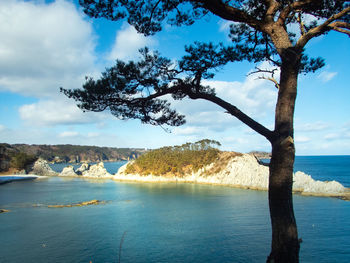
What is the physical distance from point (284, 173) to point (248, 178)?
142 feet

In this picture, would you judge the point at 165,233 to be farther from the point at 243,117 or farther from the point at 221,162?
the point at 221,162

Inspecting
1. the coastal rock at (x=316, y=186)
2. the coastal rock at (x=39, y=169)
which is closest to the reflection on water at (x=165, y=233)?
the coastal rock at (x=316, y=186)

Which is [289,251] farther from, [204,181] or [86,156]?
[86,156]

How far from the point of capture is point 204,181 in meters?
52.8

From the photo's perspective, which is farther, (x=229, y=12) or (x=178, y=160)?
(x=178, y=160)

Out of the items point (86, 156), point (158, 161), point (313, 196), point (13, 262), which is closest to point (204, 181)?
point (158, 161)

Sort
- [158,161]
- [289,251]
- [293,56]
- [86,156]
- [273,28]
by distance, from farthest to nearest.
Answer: [86,156] < [158,161] < [273,28] < [293,56] < [289,251]

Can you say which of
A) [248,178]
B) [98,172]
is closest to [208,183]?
[248,178]

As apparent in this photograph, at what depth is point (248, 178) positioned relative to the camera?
145 ft

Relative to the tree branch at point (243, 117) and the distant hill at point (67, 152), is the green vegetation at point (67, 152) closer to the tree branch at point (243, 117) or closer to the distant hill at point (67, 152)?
the distant hill at point (67, 152)

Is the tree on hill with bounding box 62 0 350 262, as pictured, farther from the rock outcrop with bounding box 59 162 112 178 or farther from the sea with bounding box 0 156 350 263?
the rock outcrop with bounding box 59 162 112 178

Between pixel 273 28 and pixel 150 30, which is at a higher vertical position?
pixel 150 30

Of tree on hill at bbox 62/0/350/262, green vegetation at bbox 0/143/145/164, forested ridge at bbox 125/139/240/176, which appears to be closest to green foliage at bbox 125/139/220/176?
forested ridge at bbox 125/139/240/176

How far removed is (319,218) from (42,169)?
80.6m
